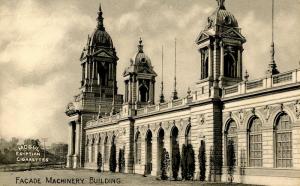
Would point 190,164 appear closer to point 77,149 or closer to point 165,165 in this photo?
point 165,165

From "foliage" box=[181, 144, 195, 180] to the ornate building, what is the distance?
54cm

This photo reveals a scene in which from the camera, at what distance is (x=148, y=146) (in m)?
60.4

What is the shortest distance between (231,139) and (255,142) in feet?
10.5

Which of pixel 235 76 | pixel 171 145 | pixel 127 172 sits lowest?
pixel 127 172

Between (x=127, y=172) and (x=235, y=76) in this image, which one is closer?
(x=235, y=76)

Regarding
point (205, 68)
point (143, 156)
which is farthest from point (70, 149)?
point (205, 68)

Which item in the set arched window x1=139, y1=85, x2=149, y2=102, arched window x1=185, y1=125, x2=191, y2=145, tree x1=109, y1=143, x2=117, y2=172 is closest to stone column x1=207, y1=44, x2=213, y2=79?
arched window x1=185, y1=125, x2=191, y2=145

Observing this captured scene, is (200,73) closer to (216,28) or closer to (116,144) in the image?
(216,28)

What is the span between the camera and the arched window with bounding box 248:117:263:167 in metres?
39.3

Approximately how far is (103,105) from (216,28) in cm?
4768

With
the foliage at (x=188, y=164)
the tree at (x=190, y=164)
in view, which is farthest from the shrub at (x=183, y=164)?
the tree at (x=190, y=164)

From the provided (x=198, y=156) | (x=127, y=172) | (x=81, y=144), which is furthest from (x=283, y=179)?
(x=81, y=144)

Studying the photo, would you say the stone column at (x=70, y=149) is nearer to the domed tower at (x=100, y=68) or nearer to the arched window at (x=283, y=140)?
the domed tower at (x=100, y=68)

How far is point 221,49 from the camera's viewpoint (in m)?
44.9
